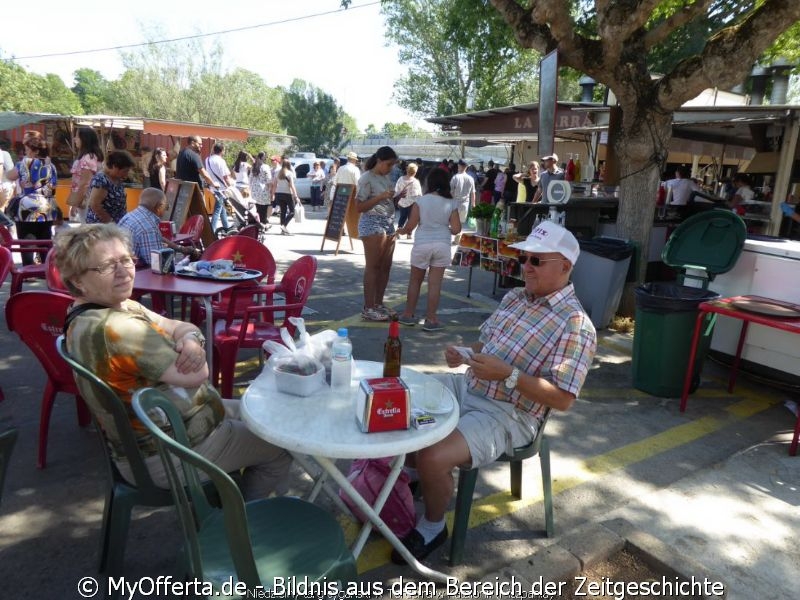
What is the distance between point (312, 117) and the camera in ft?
196

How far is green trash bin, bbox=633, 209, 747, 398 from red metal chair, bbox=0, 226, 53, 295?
5339 mm

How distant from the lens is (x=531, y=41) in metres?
6.33

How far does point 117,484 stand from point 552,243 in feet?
6.94

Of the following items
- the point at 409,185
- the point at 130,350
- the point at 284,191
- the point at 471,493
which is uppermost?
the point at 409,185

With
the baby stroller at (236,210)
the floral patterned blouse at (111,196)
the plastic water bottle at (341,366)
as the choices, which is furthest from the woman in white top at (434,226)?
the baby stroller at (236,210)

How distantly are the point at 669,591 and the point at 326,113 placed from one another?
6280 centimetres

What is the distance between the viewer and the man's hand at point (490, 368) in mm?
2287

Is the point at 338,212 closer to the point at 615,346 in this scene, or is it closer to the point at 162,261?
the point at 615,346

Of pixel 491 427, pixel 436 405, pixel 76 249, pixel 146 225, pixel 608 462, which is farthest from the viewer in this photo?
Answer: pixel 146 225

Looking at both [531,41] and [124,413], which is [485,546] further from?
[531,41]

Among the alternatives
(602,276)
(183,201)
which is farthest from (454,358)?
(183,201)

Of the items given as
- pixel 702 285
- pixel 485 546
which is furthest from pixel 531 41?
pixel 485 546

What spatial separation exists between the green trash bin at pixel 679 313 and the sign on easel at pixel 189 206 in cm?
665

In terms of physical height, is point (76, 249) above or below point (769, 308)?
above
